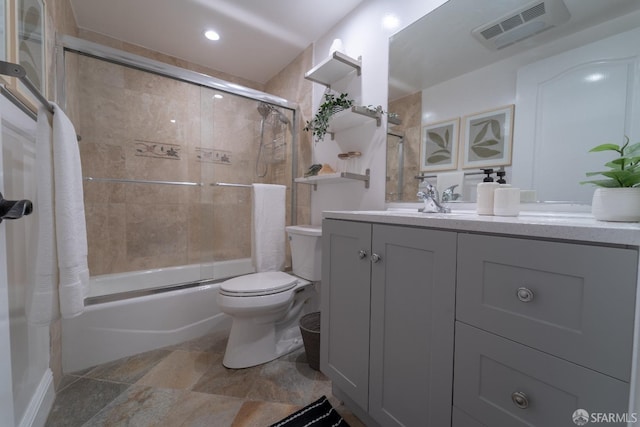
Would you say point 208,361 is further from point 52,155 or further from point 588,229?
point 588,229

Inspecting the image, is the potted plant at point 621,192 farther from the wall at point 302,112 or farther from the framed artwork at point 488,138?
the wall at point 302,112

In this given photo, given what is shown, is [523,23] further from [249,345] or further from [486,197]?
[249,345]

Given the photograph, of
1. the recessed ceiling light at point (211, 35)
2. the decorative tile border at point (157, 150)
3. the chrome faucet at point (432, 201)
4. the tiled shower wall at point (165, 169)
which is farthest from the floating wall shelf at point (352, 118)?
the decorative tile border at point (157, 150)

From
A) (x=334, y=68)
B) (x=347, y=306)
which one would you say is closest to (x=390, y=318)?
(x=347, y=306)

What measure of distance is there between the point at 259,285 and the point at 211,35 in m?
1.97

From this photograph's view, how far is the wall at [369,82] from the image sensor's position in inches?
59.9

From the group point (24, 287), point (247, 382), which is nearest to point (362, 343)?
point (247, 382)

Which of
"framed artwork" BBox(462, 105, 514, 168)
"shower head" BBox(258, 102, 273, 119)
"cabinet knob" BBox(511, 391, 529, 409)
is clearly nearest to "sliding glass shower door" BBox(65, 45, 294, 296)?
"shower head" BBox(258, 102, 273, 119)

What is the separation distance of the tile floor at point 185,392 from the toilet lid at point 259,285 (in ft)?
1.49

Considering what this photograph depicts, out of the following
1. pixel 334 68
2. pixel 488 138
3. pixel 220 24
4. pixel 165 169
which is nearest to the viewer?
pixel 488 138

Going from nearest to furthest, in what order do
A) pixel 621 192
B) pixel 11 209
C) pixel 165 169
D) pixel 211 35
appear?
pixel 11 209, pixel 621 192, pixel 211 35, pixel 165 169

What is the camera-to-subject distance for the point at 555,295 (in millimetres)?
566

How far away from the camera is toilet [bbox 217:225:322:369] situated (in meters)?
1.43

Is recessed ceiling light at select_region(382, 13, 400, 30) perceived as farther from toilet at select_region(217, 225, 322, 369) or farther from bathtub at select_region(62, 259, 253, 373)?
bathtub at select_region(62, 259, 253, 373)
